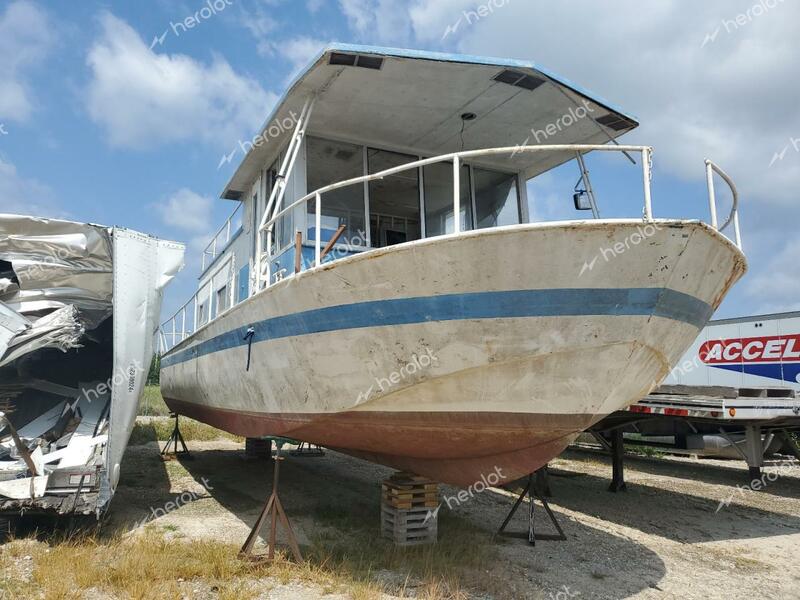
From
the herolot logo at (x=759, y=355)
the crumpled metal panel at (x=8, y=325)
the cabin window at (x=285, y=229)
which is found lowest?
the herolot logo at (x=759, y=355)

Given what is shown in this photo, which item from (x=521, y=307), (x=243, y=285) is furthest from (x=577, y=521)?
(x=243, y=285)

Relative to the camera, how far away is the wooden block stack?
5574 millimetres

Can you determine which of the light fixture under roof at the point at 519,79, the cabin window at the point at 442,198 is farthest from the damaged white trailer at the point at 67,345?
the light fixture under roof at the point at 519,79

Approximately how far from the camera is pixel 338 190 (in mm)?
6820

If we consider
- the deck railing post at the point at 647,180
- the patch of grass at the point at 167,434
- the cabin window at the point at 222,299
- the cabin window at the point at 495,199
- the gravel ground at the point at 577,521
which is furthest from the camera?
the patch of grass at the point at 167,434

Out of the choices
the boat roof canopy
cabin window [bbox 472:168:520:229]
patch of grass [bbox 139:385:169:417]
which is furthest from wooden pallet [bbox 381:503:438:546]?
patch of grass [bbox 139:385:169:417]

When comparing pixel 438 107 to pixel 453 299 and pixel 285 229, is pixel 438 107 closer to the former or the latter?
pixel 285 229

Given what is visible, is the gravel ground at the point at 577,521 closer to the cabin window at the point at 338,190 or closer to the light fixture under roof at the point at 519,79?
the cabin window at the point at 338,190

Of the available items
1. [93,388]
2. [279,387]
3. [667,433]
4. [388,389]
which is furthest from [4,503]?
[667,433]

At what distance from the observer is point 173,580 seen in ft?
14.5

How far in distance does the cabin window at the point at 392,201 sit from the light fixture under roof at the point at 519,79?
1636mm

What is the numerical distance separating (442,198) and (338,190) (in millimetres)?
1505

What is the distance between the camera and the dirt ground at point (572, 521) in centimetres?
489

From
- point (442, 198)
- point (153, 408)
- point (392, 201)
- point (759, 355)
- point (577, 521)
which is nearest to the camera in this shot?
point (577, 521)
